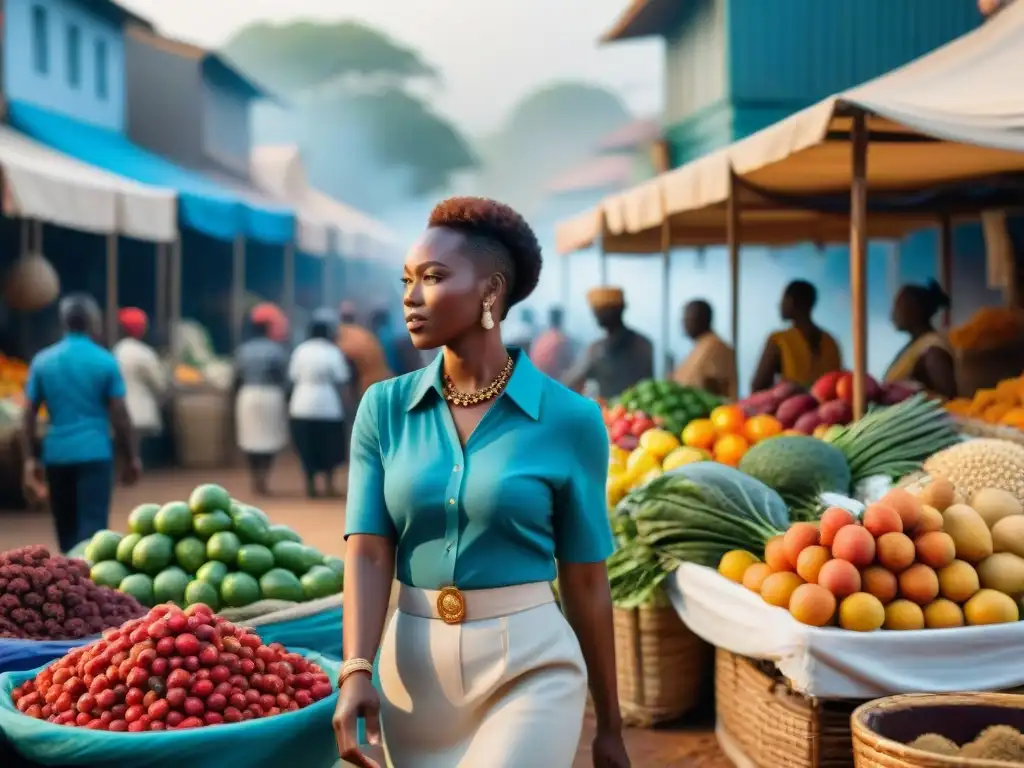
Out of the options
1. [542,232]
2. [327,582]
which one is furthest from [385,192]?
[327,582]

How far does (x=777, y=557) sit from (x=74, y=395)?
4.70 metres

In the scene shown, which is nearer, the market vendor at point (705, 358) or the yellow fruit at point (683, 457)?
the yellow fruit at point (683, 457)

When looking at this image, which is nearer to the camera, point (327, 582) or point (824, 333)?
point (327, 582)

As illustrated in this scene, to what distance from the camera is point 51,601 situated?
4.21 m

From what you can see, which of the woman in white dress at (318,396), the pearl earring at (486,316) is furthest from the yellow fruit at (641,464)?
the woman in white dress at (318,396)

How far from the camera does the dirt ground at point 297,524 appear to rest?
497 cm

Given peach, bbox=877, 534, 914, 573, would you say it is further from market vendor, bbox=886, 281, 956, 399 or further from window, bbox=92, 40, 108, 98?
window, bbox=92, 40, 108, 98

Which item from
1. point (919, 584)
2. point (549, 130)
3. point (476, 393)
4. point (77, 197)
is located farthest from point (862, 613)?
point (549, 130)

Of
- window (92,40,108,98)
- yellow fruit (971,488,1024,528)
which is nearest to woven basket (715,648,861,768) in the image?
yellow fruit (971,488,1024,528)

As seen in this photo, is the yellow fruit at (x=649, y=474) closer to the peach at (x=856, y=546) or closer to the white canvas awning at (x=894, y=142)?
the white canvas awning at (x=894, y=142)

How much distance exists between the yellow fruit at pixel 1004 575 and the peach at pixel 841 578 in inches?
19.7

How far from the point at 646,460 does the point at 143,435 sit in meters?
9.63

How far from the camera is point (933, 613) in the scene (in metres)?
4.06

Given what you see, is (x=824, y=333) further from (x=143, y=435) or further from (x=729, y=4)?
(x=729, y=4)
